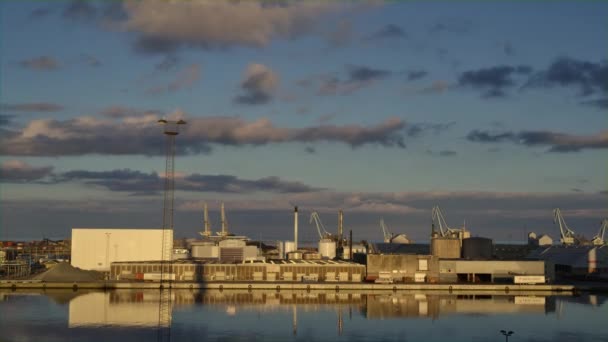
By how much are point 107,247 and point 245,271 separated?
56.2 feet

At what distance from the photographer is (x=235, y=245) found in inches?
3760

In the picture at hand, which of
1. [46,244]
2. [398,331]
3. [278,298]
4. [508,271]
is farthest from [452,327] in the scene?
[46,244]

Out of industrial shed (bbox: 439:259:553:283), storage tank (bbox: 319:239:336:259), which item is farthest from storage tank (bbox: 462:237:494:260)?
storage tank (bbox: 319:239:336:259)

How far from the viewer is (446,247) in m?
87.2

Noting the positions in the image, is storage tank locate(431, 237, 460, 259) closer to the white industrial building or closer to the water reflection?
the water reflection

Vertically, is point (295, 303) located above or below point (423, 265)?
below

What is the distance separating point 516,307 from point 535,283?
50.1ft

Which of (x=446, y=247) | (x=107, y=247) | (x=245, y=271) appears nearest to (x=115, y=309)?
(x=245, y=271)

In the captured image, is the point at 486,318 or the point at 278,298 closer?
the point at 486,318

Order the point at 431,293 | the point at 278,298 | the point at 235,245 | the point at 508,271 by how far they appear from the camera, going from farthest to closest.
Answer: the point at 235,245, the point at 508,271, the point at 431,293, the point at 278,298

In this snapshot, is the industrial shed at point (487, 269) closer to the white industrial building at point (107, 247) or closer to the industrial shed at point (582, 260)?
the industrial shed at point (582, 260)

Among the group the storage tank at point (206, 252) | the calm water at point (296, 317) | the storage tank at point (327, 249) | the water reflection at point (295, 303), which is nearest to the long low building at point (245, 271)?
the water reflection at point (295, 303)

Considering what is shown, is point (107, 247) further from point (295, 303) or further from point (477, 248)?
point (477, 248)

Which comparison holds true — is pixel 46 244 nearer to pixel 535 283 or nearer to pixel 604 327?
pixel 535 283
